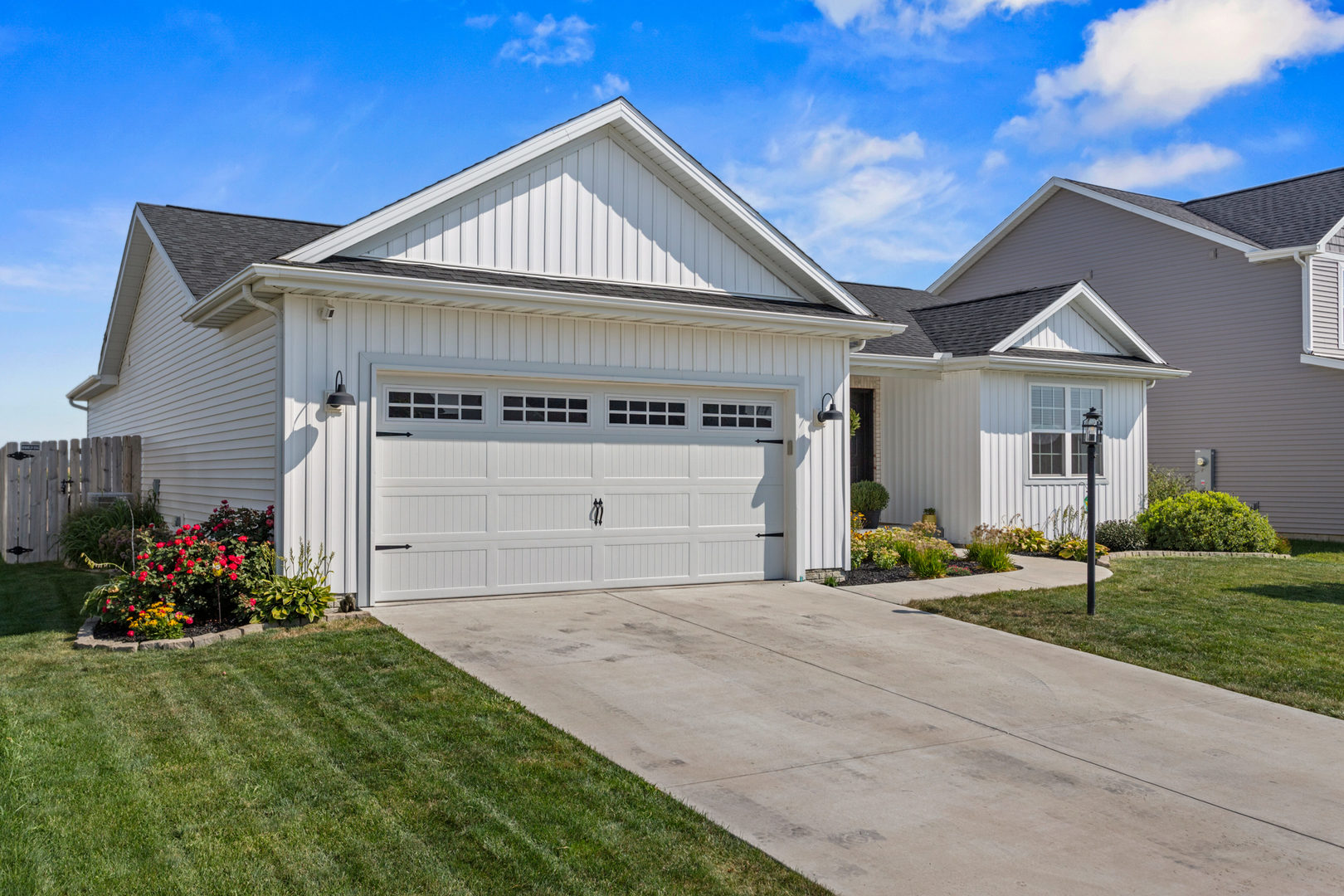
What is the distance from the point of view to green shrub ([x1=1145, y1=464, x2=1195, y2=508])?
1753 centimetres

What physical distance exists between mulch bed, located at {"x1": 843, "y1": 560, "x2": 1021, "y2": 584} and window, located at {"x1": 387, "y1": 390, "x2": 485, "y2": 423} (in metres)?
4.95

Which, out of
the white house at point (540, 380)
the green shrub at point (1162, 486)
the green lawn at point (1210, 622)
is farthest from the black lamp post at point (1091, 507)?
the green shrub at point (1162, 486)

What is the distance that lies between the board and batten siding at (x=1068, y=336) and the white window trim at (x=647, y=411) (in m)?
7.38

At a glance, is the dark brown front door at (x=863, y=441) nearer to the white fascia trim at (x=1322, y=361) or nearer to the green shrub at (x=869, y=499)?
the green shrub at (x=869, y=499)

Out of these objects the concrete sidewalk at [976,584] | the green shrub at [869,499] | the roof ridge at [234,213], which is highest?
the roof ridge at [234,213]

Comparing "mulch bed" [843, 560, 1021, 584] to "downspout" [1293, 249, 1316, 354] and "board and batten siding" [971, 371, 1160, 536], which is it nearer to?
"board and batten siding" [971, 371, 1160, 536]

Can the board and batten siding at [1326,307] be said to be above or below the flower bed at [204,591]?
above

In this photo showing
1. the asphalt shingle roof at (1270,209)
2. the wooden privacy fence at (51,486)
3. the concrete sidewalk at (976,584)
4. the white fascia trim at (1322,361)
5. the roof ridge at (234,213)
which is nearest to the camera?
the concrete sidewalk at (976,584)

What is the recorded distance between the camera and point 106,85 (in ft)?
38.6

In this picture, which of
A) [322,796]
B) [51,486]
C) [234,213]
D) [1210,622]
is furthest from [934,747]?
[51,486]

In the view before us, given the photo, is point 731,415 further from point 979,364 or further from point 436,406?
point 979,364

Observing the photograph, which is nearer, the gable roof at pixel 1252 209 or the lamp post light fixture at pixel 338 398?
the lamp post light fixture at pixel 338 398

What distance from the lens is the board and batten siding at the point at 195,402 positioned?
33.0 ft

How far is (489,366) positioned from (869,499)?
332 inches
